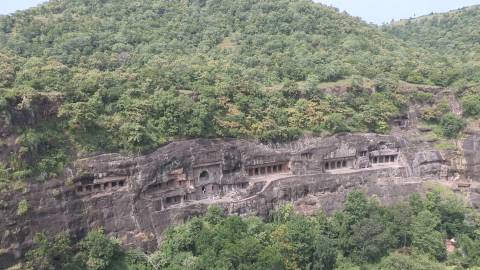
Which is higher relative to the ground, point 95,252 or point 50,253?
point 50,253

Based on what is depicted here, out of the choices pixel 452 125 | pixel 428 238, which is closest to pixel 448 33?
pixel 452 125

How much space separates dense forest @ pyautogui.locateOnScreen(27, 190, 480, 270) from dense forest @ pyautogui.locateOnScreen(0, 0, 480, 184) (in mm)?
4438

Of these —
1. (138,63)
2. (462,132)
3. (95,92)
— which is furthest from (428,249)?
(138,63)

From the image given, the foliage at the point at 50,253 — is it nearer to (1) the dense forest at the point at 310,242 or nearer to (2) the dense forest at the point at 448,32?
(1) the dense forest at the point at 310,242

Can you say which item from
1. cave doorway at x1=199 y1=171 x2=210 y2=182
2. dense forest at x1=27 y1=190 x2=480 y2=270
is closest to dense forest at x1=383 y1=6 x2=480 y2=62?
dense forest at x1=27 y1=190 x2=480 y2=270

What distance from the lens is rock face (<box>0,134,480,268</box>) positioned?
2059 centimetres

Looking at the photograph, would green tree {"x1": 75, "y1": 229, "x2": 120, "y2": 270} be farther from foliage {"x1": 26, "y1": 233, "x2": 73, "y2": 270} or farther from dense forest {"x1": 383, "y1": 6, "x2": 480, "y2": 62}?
dense forest {"x1": 383, "y1": 6, "x2": 480, "y2": 62}

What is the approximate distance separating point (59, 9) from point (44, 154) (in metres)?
25.2

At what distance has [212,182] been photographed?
25.8m

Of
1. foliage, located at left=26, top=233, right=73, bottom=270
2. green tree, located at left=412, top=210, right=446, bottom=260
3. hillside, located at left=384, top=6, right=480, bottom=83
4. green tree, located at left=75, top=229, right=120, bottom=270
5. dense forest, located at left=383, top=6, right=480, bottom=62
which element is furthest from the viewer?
dense forest, located at left=383, top=6, right=480, bottom=62

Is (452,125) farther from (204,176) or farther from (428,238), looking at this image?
(204,176)

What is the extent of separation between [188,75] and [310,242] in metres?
13.5

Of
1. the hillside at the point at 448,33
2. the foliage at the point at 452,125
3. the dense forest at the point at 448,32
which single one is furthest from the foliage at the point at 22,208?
the dense forest at the point at 448,32

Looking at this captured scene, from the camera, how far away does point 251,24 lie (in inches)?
1644
